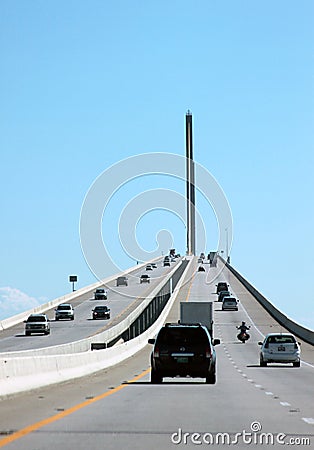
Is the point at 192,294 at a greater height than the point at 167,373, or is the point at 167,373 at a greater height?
the point at 192,294

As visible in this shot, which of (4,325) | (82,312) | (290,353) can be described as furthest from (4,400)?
(82,312)

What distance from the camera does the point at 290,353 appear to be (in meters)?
43.6

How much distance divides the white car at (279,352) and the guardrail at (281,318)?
25.3 m

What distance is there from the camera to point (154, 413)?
16562 mm

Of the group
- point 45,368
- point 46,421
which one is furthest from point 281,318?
point 46,421

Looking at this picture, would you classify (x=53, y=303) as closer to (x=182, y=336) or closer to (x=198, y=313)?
(x=198, y=313)

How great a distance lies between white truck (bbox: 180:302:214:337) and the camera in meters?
70.0

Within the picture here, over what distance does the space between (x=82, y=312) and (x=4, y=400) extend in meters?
82.1

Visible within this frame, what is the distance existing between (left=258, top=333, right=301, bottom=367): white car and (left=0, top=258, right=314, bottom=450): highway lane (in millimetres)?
12814

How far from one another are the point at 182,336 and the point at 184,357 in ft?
2.72

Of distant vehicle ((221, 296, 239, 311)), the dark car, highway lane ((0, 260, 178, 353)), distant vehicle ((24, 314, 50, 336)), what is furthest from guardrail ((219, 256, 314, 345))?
distant vehicle ((24, 314, 50, 336))

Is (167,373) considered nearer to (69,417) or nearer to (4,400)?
(4,400)

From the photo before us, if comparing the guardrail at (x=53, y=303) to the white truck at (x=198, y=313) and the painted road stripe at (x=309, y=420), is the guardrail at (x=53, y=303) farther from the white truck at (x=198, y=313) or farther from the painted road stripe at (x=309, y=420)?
the painted road stripe at (x=309, y=420)

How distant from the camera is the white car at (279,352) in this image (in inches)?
1700
